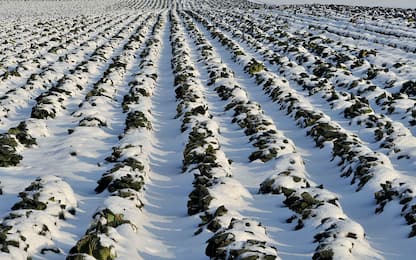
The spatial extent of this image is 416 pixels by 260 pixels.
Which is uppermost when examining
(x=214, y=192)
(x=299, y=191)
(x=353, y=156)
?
(x=353, y=156)

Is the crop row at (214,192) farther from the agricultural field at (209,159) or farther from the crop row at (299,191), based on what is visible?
the crop row at (299,191)

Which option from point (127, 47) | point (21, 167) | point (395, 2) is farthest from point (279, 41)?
point (395, 2)

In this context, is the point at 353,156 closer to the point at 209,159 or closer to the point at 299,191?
the point at 299,191

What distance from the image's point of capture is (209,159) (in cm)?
1027

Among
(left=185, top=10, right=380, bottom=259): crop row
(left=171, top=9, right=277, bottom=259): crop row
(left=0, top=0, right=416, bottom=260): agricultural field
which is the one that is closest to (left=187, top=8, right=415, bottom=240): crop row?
(left=0, top=0, right=416, bottom=260): agricultural field

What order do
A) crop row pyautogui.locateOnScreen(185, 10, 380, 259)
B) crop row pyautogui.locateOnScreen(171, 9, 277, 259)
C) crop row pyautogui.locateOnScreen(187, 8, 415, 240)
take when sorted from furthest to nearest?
crop row pyautogui.locateOnScreen(187, 8, 415, 240) → crop row pyautogui.locateOnScreen(185, 10, 380, 259) → crop row pyautogui.locateOnScreen(171, 9, 277, 259)

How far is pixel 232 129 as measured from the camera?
1316 centimetres

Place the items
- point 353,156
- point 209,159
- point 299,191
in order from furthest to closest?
point 353,156 → point 209,159 → point 299,191

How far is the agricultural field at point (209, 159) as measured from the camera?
7402mm

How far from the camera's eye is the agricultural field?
740cm

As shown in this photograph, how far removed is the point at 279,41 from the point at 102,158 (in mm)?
18829

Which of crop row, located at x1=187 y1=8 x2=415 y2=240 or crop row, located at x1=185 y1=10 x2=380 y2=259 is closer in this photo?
crop row, located at x1=185 y1=10 x2=380 y2=259

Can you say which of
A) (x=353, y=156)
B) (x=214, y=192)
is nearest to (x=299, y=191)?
(x=214, y=192)

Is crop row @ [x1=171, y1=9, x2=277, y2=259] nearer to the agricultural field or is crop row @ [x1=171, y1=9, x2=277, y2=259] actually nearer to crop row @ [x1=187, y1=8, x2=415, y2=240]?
the agricultural field
